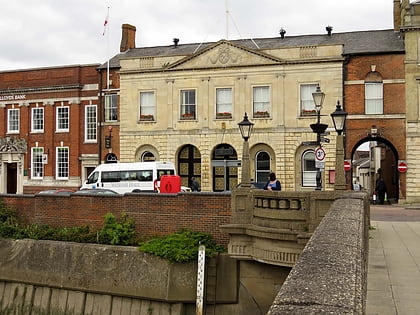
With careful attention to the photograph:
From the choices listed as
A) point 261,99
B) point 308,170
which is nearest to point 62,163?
point 261,99

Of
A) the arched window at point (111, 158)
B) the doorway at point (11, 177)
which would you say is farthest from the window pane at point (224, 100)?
the doorway at point (11, 177)

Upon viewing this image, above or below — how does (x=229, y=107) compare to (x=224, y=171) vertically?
above

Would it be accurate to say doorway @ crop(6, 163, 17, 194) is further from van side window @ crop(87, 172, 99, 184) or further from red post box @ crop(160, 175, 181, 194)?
red post box @ crop(160, 175, 181, 194)

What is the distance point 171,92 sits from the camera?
36.4 metres

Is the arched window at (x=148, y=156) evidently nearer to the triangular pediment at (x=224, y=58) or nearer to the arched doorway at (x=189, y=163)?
the arched doorway at (x=189, y=163)

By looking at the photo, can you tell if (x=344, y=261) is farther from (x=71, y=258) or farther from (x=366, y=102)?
(x=366, y=102)

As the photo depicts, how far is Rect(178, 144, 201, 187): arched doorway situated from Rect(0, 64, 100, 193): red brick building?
21.8ft

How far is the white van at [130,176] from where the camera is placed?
29797 millimetres

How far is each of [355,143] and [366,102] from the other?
2585 mm

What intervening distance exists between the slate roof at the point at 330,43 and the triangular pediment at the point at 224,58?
80 centimetres

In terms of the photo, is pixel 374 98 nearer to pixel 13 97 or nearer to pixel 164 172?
pixel 164 172

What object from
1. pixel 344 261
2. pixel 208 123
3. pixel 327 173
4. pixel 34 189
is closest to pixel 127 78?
pixel 208 123

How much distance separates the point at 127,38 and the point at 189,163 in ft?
42.7

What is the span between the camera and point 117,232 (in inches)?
779
